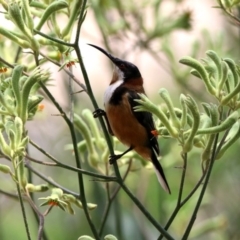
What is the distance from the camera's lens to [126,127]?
1411mm

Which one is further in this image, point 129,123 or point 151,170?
point 151,170

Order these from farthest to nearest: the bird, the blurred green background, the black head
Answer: the blurred green background < the black head < the bird

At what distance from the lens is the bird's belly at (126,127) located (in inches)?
54.7

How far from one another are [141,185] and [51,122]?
2.66 ft

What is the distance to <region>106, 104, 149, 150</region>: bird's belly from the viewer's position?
139 centimetres

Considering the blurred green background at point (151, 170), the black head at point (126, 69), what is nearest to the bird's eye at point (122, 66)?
the black head at point (126, 69)

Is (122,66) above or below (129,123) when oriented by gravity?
above

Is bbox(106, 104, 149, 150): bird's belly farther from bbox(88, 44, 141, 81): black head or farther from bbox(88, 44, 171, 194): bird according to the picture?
bbox(88, 44, 141, 81): black head

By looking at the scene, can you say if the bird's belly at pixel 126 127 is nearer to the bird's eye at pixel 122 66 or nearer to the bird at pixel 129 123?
the bird at pixel 129 123

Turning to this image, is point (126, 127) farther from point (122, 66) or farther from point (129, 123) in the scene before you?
point (122, 66)

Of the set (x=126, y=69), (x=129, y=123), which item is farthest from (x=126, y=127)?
(x=126, y=69)

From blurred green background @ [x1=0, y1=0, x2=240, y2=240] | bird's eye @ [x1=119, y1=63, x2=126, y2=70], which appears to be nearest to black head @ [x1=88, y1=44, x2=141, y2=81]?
bird's eye @ [x1=119, y1=63, x2=126, y2=70]

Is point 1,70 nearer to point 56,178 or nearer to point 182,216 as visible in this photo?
point 182,216

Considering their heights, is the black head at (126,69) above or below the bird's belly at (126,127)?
above
